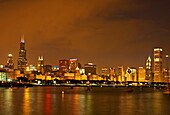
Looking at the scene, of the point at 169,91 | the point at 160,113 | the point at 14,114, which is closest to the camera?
the point at 14,114

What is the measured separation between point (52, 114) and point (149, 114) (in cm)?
957

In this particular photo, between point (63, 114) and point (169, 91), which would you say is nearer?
point (63, 114)

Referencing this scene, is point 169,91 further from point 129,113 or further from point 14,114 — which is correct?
point 14,114

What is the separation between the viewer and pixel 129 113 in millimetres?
35000

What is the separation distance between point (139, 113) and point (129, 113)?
1.01m

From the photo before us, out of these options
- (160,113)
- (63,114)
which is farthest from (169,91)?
(63,114)

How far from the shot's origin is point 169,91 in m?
84.9

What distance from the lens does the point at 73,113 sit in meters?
34.2

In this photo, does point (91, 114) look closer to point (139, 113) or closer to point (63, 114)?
point (63, 114)

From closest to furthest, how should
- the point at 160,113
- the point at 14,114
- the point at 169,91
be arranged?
1. the point at 14,114
2. the point at 160,113
3. the point at 169,91

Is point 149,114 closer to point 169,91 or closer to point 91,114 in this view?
point 91,114

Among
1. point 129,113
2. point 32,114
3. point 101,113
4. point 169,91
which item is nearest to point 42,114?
point 32,114

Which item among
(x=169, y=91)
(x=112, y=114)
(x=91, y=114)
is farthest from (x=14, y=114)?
(x=169, y=91)

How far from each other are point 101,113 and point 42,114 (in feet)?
19.4
